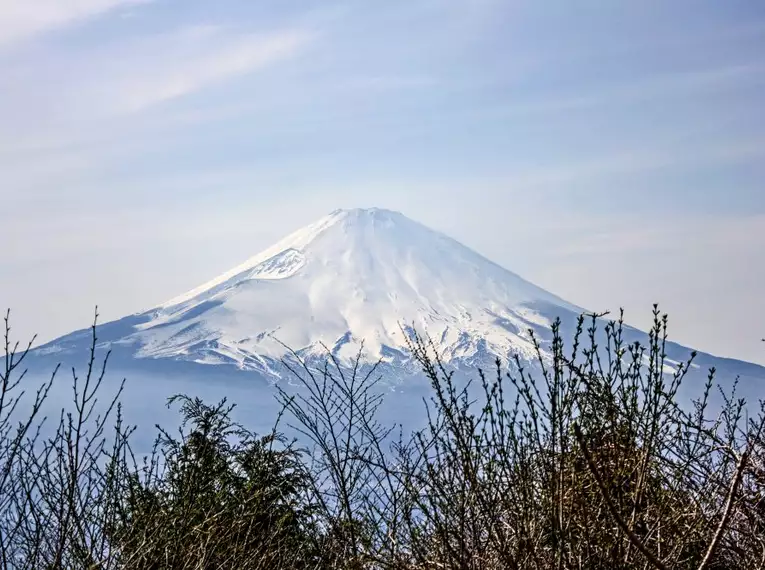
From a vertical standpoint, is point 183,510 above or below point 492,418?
below

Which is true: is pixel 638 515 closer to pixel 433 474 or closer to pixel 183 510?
pixel 433 474

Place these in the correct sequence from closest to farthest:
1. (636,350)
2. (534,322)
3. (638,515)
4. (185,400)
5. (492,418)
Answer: (638,515) → (492,418) → (636,350) → (185,400) → (534,322)

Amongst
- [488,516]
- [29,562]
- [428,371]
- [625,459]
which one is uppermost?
[428,371]

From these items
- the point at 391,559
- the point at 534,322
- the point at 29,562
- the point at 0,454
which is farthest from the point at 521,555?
the point at 534,322

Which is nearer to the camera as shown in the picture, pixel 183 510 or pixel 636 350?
pixel 636 350

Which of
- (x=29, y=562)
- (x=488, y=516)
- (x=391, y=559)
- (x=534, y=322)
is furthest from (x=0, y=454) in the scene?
(x=534, y=322)

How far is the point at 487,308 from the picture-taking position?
196750 millimetres

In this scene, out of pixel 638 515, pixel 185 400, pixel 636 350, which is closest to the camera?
pixel 638 515

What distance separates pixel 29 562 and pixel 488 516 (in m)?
2.34

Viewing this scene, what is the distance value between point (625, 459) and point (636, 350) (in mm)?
717

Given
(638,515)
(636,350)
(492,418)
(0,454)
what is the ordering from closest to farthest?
(638,515) → (492,418) → (636,350) → (0,454)

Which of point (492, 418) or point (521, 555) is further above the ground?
point (492, 418)

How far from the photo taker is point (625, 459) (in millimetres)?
4305

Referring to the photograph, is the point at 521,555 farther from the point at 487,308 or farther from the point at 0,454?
the point at 487,308
